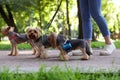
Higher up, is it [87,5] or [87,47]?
[87,5]

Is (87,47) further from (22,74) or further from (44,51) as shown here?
(22,74)

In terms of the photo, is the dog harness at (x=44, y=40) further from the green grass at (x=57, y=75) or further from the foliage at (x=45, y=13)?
the green grass at (x=57, y=75)

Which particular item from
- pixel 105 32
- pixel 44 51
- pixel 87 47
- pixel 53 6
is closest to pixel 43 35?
pixel 44 51

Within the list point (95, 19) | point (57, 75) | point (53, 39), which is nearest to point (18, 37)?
point (95, 19)

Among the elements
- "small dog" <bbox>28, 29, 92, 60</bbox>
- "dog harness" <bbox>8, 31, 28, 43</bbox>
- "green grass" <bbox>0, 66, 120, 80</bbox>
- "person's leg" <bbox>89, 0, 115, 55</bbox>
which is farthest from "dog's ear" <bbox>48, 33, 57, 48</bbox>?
"green grass" <bbox>0, 66, 120, 80</bbox>

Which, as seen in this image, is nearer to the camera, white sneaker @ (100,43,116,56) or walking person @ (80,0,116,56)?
walking person @ (80,0,116,56)

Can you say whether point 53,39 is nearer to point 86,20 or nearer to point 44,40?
point 44,40

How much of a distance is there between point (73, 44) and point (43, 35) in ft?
2.18

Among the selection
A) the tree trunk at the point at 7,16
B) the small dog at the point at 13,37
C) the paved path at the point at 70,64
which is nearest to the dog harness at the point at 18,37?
Answer: the small dog at the point at 13,37

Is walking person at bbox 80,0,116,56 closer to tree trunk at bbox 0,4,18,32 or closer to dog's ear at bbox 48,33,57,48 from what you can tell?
dog's ear at bbox 48,33,57,48

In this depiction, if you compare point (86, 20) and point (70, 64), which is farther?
point (86, 20)

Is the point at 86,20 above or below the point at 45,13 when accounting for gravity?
above

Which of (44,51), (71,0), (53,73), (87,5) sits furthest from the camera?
(71,0)

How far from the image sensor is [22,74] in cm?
450
